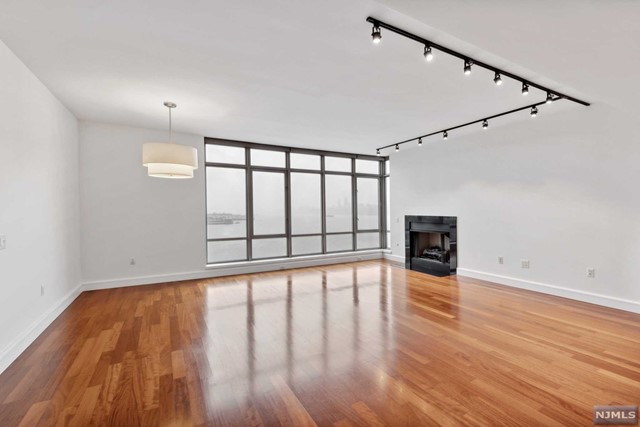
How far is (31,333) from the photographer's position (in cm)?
306

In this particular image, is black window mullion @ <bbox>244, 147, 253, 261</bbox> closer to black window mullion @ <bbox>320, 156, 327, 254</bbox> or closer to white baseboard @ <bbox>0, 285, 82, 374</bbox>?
black window mullion @ <bbox>320, 156, 327, 254</bbox>

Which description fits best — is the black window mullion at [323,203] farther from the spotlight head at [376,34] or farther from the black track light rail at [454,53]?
the spotlight head at [376,34]

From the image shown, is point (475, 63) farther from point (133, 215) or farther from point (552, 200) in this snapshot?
point (133, 215)

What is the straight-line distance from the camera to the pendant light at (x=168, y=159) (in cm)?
352

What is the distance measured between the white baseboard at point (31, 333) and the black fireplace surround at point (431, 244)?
6.30 metres

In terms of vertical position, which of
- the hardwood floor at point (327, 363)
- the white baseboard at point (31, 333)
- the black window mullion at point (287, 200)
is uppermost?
the black window mullion at point (287, 200)

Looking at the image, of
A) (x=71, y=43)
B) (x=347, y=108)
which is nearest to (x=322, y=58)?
(x=347, y=108)

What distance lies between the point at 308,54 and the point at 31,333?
13.5 feet

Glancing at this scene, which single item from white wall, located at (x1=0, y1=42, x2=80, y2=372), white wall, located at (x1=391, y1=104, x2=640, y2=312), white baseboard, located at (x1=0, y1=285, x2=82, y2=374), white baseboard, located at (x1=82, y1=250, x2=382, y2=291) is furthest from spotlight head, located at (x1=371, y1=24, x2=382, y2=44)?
white baseboard, located at (x1=82, y1=250, x2=382, y2=291)

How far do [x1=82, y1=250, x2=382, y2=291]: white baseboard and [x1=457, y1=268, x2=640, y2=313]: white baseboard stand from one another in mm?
2874

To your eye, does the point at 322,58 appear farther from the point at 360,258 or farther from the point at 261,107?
the point at 360,258

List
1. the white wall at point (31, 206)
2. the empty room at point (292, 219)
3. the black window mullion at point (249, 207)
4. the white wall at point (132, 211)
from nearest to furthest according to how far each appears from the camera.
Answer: the empty room at point (292, 219)
the white wall at point (31, 206)
the white wall at point (132, 211)
the black window mullion at point (249, 207)

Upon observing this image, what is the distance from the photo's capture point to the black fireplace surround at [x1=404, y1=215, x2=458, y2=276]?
6.02 metres

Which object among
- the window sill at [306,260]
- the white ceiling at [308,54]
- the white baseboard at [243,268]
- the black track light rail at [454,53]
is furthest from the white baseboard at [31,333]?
the black track light rail at [454,53]
